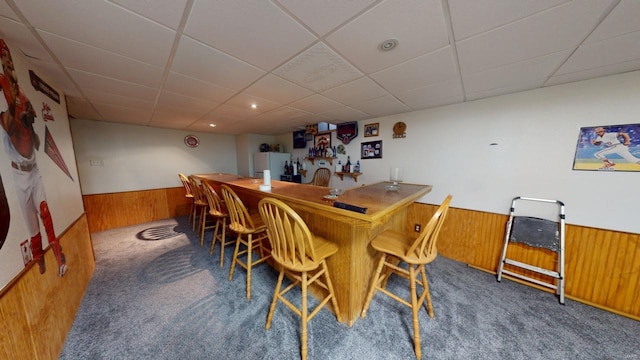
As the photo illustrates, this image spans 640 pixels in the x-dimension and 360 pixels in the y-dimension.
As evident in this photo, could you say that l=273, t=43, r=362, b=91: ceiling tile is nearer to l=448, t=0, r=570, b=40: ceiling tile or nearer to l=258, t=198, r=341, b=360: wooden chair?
l=448, t=0, r=570, b=40: ceiling tile

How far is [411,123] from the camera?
276cm

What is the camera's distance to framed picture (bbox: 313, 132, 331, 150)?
152 inches

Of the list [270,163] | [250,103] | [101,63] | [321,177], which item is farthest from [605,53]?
[270,163]

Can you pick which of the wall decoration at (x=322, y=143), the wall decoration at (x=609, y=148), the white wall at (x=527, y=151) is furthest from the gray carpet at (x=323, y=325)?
the wall decoration at (x=322, y=143)

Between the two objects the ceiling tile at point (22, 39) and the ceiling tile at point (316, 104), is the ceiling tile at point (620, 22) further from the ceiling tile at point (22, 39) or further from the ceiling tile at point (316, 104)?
the ceiling tile at point (22, 39)

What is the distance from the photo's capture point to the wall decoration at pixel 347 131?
3371 millimetres

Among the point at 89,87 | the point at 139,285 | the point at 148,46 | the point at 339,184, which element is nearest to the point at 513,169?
the point at 339,184

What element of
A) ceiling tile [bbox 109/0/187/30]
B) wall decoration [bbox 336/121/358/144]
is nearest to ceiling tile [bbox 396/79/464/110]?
wall decoration [bbox 336/121/358/144]

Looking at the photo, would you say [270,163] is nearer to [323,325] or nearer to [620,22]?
[323,325]

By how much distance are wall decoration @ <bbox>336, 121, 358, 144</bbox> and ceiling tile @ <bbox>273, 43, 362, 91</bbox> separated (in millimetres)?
1591

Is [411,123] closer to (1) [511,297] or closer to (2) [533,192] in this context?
(2) [533,192]

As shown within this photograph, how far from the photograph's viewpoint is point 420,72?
1.55m

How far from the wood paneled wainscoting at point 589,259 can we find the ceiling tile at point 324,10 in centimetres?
268

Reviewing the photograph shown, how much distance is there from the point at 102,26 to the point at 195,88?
0.88 m
